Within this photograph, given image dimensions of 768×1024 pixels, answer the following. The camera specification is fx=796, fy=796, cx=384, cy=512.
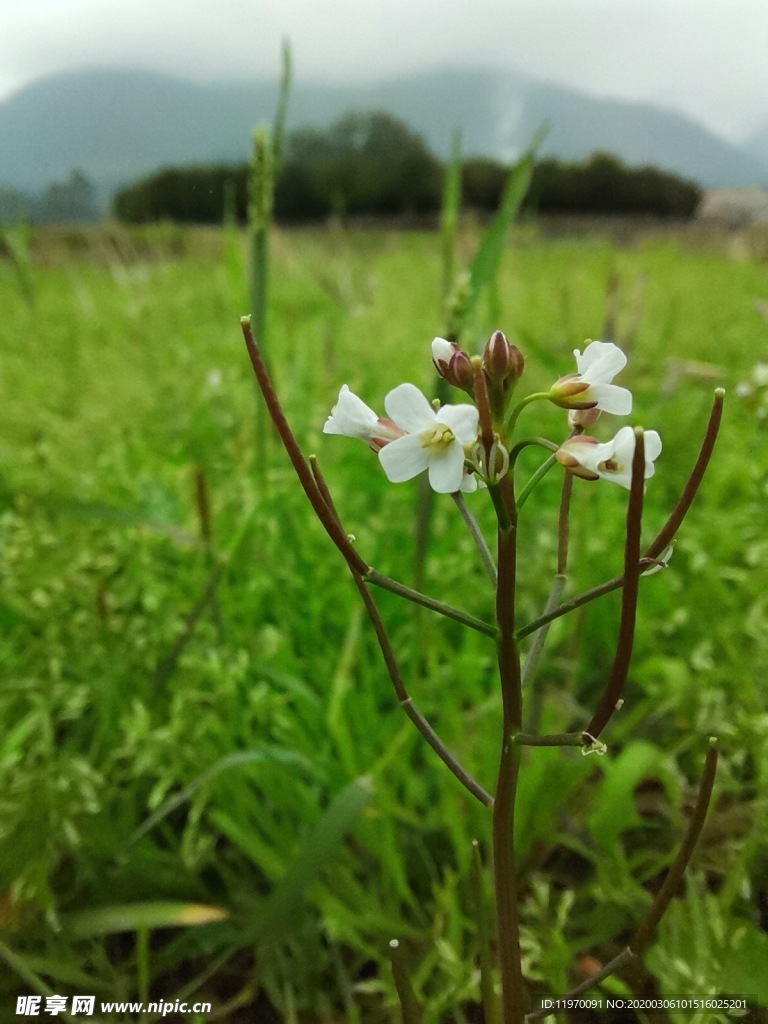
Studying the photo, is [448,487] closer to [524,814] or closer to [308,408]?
[524,814]

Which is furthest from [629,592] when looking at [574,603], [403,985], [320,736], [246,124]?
[246,124]

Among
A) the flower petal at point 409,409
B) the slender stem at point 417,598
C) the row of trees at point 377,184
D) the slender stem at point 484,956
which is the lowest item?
the slender stem at point 484,956

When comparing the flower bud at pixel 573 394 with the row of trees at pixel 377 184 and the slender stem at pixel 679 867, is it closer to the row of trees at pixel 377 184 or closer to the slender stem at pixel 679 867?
the slender stem at pixel 679 867

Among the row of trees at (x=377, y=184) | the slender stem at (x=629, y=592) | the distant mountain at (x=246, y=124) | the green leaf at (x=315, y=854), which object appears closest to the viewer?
the slender stem at (x=629, y=592)

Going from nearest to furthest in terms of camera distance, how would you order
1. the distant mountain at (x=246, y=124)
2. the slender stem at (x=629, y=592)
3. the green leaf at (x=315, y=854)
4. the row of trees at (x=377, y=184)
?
the slender stem at (x=629, y=592) < the green leaf at (x=315, y=854) < the distant mountain at (x=246, y=124) < the row of trees at (x=377, y=184)

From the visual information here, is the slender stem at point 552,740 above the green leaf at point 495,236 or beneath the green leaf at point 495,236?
beneath

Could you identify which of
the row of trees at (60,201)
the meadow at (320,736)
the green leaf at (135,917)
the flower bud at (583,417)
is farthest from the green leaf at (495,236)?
the row of trees at (60,201)

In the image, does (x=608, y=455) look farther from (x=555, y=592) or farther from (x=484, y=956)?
(x=484, y=956)
